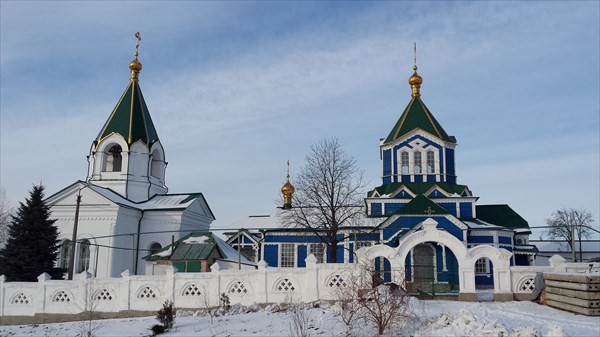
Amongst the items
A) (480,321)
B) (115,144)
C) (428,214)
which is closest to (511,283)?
(480,321)

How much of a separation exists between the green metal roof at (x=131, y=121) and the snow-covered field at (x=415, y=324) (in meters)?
16.4

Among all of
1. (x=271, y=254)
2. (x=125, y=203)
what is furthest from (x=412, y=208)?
(x=125, y=203)

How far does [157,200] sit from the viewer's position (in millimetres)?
31000

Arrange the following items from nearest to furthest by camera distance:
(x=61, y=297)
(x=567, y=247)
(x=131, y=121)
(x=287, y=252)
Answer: (x=61, y=297) → (x=287, y=252) → (x=131, y=121) → (x=567, y=247)

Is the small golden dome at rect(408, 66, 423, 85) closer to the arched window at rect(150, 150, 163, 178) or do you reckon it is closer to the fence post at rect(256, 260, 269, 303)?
the arched window at rect(150, 150, 163, 178)

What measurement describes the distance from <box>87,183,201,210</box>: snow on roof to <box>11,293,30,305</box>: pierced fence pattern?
384 inches

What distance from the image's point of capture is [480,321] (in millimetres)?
10156

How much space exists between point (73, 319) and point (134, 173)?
1483 centimetres

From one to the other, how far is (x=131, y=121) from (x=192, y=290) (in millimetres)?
17858

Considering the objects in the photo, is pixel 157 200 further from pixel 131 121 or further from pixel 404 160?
pixel 404 160

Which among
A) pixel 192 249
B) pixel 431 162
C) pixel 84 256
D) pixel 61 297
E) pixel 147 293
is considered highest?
pixel 431 162

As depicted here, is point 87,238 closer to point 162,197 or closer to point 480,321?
point 162,197

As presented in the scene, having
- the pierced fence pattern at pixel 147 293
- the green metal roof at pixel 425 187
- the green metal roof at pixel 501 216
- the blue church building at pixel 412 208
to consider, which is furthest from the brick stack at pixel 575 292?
the green metal roof at pixel 501 216

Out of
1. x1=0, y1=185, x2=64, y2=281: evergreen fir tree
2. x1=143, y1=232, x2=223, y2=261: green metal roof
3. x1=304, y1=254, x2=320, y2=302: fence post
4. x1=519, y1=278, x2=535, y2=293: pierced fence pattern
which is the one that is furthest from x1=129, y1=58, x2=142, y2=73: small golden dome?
x1=519, y1=278, x2=535, y2=293: pierced fence pattern
